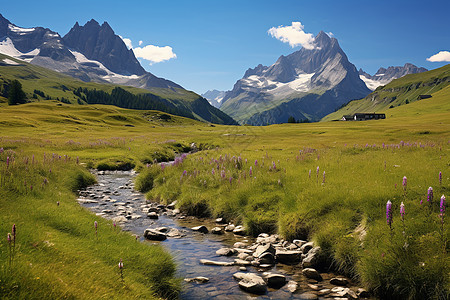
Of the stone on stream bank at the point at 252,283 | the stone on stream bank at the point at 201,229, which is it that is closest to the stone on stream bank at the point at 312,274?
the stone on stream bank at the point at 252,283

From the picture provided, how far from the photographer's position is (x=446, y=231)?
7023 mm

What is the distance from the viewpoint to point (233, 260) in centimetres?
912

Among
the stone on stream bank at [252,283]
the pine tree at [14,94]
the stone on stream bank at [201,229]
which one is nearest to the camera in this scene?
the stone on stream bank at [252,283]

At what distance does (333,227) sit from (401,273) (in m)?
2.58

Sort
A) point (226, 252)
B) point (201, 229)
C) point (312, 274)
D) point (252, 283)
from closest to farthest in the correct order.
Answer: point (252, 283) → point (312, 274) → point (226, 252) → point (201, 229)

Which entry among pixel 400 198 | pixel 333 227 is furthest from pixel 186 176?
pixel 400 198

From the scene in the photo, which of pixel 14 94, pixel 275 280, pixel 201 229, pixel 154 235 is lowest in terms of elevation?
pixel 201 229

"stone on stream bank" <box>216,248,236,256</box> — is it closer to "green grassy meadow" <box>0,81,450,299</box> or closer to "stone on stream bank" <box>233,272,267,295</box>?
"stone on stream bank" <box>233,272,267,295</box>

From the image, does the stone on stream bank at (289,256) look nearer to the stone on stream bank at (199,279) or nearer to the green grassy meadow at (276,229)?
the green grassy meadow at (276,229)

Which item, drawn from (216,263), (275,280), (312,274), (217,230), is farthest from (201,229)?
(312,274)

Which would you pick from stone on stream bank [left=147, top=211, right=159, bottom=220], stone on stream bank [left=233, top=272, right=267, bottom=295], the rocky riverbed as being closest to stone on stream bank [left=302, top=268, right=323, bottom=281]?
the rocky riverbed

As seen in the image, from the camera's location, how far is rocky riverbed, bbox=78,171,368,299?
726 centimetres

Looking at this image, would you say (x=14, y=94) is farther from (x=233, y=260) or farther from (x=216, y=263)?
(x=233, y=260)

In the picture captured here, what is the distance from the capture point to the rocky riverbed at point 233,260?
726 cm
